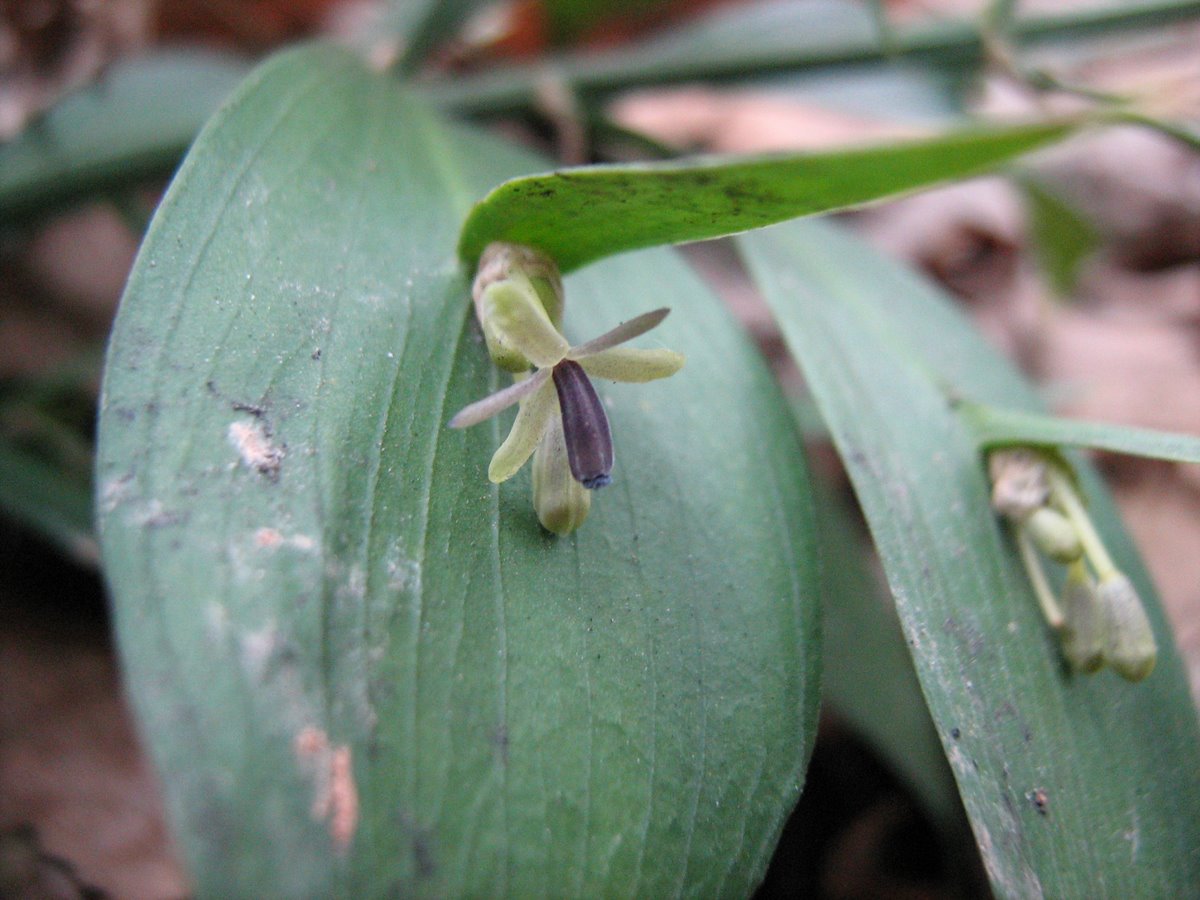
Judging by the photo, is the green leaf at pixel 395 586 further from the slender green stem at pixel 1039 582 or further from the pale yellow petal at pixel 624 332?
the slender green stem at pixel 1039 582

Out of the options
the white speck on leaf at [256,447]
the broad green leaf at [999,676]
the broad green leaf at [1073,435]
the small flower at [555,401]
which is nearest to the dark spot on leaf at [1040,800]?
the broad green leaf at [999,676]

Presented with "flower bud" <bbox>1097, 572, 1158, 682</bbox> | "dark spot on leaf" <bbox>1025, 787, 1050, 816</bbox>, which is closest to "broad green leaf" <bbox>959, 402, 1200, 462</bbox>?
"flower bud" <bbox>1097, 572, 1158, 682</bbox>

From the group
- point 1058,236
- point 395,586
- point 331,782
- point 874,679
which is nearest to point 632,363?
point 395,586

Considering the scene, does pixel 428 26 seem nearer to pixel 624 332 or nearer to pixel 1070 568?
pixel 624 332

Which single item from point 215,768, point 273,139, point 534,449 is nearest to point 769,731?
point 534,449

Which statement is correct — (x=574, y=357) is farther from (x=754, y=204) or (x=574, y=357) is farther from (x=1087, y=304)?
(x=1087, y=304)
